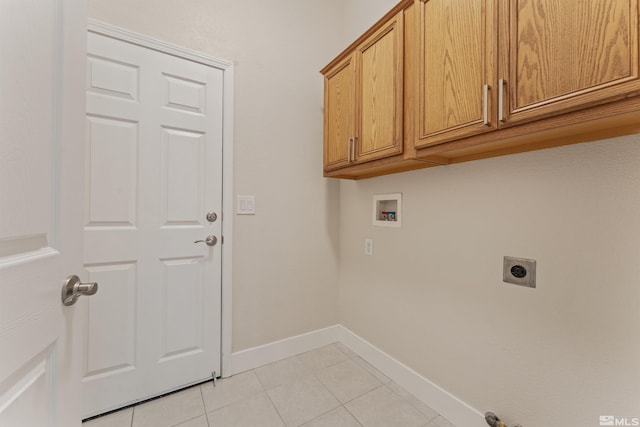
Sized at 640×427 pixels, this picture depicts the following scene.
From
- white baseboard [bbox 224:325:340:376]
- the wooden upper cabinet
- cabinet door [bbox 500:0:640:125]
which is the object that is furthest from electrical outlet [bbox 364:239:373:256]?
cabinet door [bbox 500:0:640:125]

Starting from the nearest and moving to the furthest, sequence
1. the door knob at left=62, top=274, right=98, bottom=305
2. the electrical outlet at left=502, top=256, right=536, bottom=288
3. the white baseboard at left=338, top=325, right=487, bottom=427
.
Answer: the door knob at left=62, top=274, right=98, bottom=305
the electrical outlet at left=502, top=256, right=536, bottom=288
the white baseboard at left=338, top=325, right=487, bottom=427

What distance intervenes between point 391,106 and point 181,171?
1.33 metres

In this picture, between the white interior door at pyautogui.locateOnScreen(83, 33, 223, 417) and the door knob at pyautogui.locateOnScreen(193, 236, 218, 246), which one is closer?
the white interior door at pyautogui.locateOnScreen(83, 33, 223, 417)

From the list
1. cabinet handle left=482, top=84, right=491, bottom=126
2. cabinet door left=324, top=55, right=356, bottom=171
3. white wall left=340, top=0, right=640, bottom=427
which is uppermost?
cabinet door left=324, top=55, right=356, bottom=171

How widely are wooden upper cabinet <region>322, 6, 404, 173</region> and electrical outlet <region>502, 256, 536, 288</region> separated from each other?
0.75 meters

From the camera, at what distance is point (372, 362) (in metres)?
1.91

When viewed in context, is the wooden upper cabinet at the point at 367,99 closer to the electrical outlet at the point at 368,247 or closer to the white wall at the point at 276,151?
the white wall at the point at 276,151

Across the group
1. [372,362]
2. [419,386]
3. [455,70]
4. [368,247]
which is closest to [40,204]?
[455,70]

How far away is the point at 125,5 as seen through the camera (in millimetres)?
1507

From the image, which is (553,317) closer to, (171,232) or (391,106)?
(391,106)

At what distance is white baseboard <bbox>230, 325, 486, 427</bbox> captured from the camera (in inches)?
54.1

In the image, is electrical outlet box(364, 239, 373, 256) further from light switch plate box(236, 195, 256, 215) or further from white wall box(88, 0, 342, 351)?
light switch plate box(236, 195, 256, 215)

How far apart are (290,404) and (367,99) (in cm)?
188

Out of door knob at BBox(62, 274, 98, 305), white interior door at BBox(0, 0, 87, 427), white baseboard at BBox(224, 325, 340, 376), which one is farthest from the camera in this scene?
white baseboard at BBox(224, 325, 340, 376)
